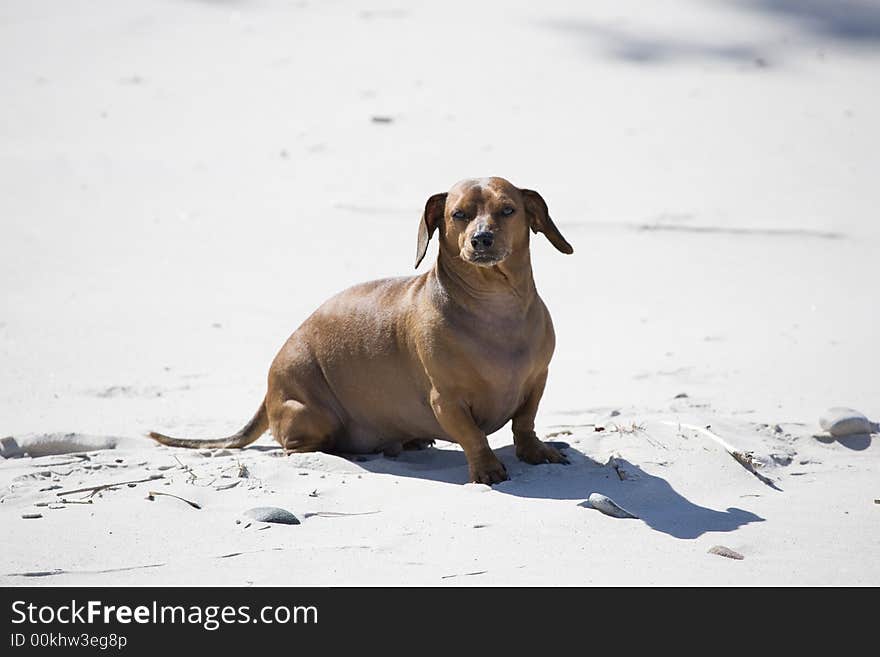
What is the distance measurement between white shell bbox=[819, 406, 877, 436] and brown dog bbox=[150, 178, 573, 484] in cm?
123

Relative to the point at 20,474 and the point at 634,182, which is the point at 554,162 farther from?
the point at 20,474

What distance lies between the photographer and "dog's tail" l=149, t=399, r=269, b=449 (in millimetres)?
5980

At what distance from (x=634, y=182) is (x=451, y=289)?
5.00 m

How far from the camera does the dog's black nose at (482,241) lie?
495 cm

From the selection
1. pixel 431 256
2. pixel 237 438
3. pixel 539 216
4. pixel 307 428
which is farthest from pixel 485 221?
pixel 431 256

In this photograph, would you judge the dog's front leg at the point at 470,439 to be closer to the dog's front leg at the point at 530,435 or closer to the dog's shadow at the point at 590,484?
the dog's shadow at the point at 590,484

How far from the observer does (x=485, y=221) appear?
199 inches

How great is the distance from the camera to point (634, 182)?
9961 millimetres

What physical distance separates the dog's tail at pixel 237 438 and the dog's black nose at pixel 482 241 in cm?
158

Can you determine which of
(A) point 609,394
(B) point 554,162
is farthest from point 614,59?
(A) point 609,394

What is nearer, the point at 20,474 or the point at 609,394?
the point at 20,474

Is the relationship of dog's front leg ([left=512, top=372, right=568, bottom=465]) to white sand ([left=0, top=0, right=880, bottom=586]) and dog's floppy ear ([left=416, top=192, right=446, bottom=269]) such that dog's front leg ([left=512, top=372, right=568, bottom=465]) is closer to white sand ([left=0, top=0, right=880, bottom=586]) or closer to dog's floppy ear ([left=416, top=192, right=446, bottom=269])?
white sand ([left=0, top=0, right=880, bottom=586])

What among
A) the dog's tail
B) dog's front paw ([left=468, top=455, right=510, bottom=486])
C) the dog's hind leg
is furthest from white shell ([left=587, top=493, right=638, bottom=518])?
the dog's tail

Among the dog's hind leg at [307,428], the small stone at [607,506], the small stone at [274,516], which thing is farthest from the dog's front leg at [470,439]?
the small stone at [274,516]
